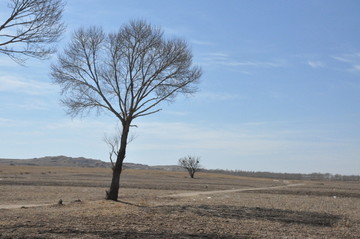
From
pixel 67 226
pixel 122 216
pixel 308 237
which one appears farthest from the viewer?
pixel 122 216

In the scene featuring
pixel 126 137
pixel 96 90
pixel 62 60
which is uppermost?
pixel 62 60

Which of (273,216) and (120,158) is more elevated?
(120,158)

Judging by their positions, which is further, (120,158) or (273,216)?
(120,158)

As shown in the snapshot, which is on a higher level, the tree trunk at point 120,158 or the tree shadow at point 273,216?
the tree trunk at point 120,158

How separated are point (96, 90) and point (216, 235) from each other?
40.9ft

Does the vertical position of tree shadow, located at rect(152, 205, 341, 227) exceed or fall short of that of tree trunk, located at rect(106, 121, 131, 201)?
it falls short

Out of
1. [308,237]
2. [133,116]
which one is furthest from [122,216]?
[133,116]

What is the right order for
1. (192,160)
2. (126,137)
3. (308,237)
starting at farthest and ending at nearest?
1. (192,160)
2. (126,137)
3. (308,237)

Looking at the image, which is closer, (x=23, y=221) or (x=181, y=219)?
(x=23, y=221)

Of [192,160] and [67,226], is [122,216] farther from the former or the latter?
[192,160]

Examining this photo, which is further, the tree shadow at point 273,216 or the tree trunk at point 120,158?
the tree trunk at point 120,158

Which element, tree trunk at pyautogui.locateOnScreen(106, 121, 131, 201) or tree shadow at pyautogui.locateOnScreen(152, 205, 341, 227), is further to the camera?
tree trunk at pyautogui.locateOnScreen(106, 121, 131, 201)

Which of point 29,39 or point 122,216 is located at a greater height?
point 29,39

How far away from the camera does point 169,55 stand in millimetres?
23797
